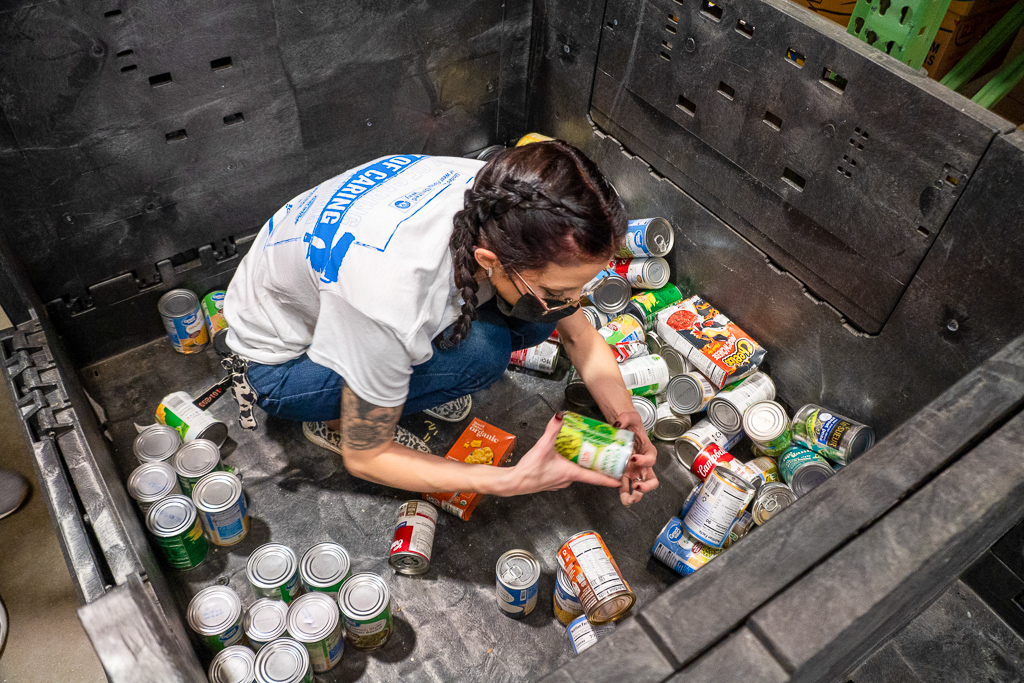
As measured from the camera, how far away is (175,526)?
191 cm

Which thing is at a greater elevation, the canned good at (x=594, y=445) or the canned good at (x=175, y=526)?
the canned good at (x=594, y=445)

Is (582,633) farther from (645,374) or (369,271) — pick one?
(369,271)

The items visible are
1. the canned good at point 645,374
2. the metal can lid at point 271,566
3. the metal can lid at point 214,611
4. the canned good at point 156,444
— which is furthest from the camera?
the canned good at point 645,374

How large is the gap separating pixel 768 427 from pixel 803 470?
0.17 metres

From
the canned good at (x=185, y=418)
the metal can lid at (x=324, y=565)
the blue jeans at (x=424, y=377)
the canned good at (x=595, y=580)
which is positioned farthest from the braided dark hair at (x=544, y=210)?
the canned good at (x=185, y=418)

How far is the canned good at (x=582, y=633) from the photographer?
1848 millimetres

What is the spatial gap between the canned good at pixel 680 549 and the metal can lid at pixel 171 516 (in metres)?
1.25

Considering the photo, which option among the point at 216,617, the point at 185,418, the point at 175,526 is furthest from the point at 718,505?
the point at 185,418

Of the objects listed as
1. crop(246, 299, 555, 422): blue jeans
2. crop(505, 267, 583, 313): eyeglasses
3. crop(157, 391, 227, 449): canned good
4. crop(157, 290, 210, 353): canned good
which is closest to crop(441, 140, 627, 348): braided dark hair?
crop(505, 267, 583, 313): eyeglasses

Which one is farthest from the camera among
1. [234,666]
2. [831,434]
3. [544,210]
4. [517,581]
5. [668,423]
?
[668,423]

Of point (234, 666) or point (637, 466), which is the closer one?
point (234, 666)

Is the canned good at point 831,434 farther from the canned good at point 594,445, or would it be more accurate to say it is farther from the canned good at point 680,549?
the canned good at point 594,445

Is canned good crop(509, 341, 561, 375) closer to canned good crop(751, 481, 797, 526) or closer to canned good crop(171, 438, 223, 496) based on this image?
canned good crop(751, 481, 797, 526)

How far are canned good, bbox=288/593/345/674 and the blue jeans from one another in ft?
1.66
